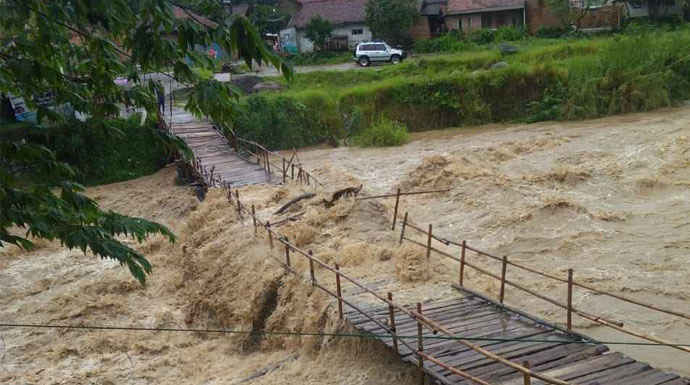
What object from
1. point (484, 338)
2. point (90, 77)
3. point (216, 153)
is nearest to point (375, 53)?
point (216, 153)

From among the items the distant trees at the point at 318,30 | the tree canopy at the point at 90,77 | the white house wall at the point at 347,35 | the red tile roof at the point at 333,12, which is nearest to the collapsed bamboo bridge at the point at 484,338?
the tree canopy at the point at 90,77

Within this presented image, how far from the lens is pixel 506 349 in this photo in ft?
25.2

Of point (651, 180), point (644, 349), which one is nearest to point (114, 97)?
point (644, 349)

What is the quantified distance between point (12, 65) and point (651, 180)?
1599 centimetres

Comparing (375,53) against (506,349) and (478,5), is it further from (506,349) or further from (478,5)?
A: (506,349)

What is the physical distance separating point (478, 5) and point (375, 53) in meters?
7.35

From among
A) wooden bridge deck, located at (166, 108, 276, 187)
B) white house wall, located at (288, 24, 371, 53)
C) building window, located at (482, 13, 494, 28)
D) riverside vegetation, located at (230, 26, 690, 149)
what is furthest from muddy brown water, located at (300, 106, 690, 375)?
white house wall, located at (288, 24, 371, 53)

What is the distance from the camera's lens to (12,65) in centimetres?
456

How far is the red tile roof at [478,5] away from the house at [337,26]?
4.64 meters

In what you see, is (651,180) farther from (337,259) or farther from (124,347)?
(124,347)

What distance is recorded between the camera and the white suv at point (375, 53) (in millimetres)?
34062

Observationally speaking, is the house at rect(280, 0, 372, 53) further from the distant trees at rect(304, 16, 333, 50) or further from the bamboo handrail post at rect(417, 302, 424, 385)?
the bamboo handrail post at rect(417, 302, 424, 385)

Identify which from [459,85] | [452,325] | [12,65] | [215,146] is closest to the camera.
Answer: [12,65]

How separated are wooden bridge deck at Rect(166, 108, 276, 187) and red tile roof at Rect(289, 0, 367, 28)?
53.1ft
